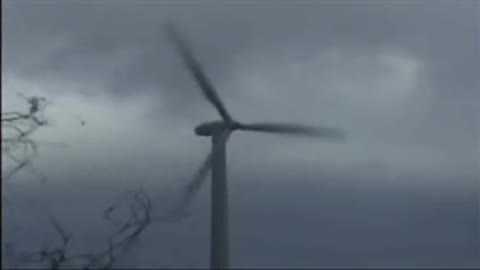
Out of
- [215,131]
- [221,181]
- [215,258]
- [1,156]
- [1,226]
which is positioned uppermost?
[215,131]

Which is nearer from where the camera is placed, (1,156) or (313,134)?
(1,156)

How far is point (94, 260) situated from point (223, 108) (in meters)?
21.2

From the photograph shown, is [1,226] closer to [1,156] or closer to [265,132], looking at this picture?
[1,156]

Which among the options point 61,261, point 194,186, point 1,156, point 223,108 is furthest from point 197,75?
point 1,156

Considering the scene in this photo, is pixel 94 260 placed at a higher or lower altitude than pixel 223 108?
lower

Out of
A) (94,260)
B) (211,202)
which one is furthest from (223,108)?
(94,260)

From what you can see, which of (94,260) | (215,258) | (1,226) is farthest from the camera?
→ (215,258)

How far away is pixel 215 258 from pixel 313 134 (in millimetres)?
5798

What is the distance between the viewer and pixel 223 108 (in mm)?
39125

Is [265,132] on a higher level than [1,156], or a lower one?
higher

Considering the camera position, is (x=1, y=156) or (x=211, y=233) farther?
(x=211, y=233)

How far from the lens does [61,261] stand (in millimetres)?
18297

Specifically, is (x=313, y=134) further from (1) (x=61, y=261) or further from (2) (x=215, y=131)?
(1) (x=61, y=261)

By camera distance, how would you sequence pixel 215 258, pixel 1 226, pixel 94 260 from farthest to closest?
pixel 215 258 → pixel 94 260 → pixel 1 226
